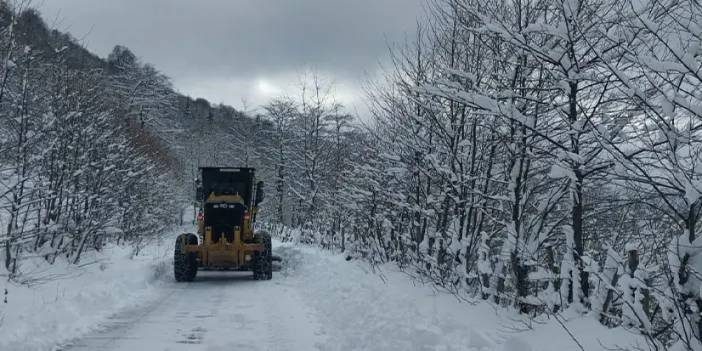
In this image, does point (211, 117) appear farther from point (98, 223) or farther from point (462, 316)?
point (462, 316)

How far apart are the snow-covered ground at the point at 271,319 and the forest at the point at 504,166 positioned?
0.50m

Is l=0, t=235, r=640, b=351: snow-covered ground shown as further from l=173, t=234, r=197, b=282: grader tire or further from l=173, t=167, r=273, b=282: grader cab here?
l=173, t=167, r=273, b=282: grader cab

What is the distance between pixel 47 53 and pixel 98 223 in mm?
4298

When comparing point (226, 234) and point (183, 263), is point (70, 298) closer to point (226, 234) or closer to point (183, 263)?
point (183, 263)

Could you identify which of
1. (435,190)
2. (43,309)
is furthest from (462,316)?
(435,190)

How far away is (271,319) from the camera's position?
9.52 metres

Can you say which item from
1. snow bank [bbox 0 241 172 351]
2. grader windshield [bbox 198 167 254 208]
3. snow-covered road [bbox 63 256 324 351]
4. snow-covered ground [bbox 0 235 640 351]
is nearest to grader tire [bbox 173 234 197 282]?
snow bank [bbox 0 241 172 351]

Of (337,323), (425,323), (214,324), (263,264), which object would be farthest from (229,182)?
(425,323)

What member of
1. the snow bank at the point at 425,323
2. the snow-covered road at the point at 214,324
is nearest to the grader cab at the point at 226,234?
the snow-covered road at the point at 214,324

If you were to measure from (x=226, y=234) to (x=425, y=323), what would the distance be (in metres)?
10.1

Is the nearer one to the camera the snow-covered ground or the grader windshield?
the snow-covered ground

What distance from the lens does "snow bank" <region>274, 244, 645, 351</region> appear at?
5250 millimetres

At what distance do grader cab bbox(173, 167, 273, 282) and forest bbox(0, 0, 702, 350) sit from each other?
251cm

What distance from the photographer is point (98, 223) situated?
15.4m
